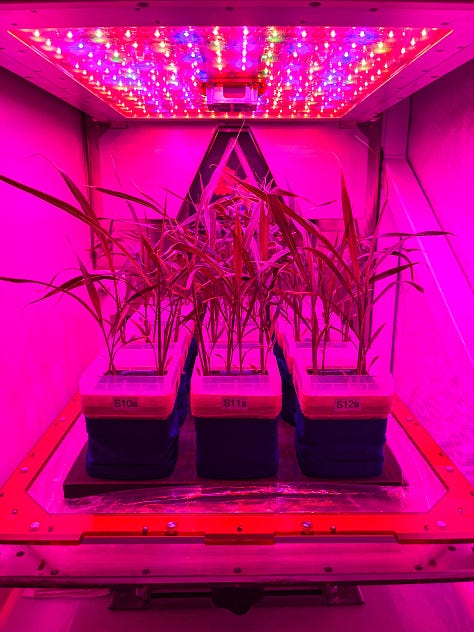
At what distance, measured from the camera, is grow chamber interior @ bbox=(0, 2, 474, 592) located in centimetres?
59

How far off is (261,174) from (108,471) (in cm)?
91

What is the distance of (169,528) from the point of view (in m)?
0.59

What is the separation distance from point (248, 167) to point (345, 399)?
825 millimetres

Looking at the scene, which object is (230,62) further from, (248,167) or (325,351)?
(325,351)

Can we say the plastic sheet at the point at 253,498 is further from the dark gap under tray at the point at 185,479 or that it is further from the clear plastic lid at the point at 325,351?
the clear plastic lid at the point at 325,351

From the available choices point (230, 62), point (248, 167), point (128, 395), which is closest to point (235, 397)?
point (128, 395)

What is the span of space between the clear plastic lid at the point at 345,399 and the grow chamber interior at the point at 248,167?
0.12 m

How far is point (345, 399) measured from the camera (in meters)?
0.65

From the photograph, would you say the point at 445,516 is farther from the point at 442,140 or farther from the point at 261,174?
the point at 261,174

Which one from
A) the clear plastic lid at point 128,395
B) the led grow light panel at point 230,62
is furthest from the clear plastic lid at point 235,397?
the led grow light panel at point 230,62

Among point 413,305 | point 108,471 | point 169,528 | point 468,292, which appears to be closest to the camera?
point 169,528

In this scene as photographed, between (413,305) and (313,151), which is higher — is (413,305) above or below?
below

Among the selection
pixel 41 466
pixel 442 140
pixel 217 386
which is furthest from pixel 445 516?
pixel 442 140

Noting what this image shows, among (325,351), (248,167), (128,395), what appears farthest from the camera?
(248,167)
